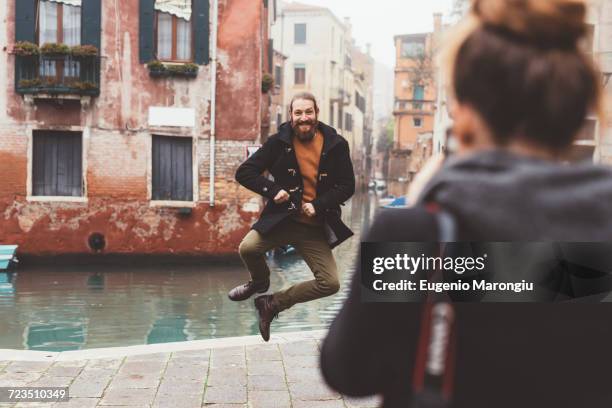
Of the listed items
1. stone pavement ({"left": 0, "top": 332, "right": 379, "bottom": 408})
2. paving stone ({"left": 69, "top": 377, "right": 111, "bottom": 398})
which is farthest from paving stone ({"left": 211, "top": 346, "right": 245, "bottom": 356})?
paving stone ({"left": 69, "top": 377, "right": 111, "bottom": 398})

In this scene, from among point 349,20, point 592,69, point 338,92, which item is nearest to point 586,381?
point 592,69

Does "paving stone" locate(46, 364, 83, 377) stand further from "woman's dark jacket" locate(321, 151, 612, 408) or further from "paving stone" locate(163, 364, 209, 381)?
"woman's dark jacket" locate(321, 151, 612, 408)

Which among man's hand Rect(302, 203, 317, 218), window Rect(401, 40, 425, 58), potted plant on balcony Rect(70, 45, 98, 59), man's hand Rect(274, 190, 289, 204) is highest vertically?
window Rect(401, 40, 425, 58)

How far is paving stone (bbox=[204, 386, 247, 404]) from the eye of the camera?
5090mm

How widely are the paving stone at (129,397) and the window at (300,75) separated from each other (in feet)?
150

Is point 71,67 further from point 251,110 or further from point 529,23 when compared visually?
point 529,23

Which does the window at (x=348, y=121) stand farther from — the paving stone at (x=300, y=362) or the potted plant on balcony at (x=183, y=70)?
the paving stone at (x=300, y=362)

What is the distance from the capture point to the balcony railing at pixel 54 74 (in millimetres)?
16109

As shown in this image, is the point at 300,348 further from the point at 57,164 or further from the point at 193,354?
the point at 57,164

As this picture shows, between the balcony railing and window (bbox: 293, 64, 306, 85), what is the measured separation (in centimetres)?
3421

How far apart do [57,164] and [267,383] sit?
12.4 m

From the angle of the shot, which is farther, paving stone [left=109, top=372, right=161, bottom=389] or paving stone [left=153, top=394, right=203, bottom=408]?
paving stone [left=109, top=372, right=161, bottom=389]

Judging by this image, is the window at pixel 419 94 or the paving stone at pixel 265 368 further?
the window at pixel 419 94

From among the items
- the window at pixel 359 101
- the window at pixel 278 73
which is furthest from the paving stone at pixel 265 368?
the window at pixel 359 101
